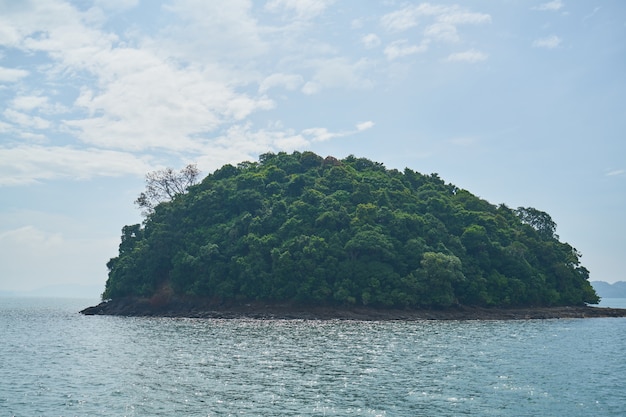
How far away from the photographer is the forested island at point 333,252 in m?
94.2

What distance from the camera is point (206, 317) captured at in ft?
308

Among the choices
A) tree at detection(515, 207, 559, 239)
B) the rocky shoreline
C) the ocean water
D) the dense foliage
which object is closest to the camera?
the ocean water

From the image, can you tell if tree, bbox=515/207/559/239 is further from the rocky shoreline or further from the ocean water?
the ocean water

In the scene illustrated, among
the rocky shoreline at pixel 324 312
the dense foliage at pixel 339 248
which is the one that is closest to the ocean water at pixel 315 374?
the rocky shoreline at pixel 324 312

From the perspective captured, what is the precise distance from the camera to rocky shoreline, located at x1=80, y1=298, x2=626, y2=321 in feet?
294

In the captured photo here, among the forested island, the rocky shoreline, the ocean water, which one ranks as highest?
the forested island

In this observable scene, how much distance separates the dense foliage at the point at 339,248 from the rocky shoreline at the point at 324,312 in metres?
1.83

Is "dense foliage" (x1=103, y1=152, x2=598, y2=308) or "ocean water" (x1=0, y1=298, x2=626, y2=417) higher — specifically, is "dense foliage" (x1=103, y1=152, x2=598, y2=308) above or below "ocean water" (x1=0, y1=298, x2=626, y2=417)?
above

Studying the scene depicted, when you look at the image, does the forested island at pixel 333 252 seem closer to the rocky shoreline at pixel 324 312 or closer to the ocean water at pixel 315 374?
the rocky shoreline at pixel 324 312

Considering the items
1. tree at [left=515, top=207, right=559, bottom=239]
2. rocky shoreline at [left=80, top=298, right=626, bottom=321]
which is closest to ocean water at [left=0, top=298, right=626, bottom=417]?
rocky shoreline at [left=80, top=298, right=626, bottom=321]

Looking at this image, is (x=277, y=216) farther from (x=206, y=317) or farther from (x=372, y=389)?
(x=372, y=389)

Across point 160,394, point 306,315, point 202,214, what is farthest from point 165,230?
point 160,394

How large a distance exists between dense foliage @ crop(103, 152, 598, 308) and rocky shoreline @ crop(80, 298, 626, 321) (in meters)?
1.83

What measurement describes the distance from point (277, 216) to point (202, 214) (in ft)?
59.9
